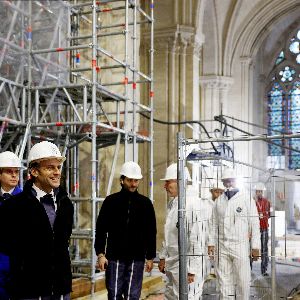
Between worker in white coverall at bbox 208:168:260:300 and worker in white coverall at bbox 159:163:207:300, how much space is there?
0.78 metres

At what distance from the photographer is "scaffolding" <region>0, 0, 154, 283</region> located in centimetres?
788

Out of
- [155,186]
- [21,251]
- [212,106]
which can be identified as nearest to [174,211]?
[21,251]

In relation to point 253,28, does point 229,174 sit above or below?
below

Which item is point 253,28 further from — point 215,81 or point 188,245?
point 188,245

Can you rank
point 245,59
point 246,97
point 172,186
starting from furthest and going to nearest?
point 246,97 → point 245,59 → point 172,186

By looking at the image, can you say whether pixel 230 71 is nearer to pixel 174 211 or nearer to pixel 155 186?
pixel 155 186

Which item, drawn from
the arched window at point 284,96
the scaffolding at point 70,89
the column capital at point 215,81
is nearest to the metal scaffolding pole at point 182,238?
the scaffolding at point 70,89

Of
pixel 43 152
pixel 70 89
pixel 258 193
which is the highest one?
pixel 70 89

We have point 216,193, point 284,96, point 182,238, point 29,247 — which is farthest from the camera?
point 284,96

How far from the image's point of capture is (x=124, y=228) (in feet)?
18.6

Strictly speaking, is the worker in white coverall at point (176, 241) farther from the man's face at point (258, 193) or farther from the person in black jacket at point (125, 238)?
the man's face at point (258, 193)

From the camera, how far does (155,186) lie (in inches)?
531

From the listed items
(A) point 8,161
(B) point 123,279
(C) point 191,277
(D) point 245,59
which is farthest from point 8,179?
(D) point 245,59

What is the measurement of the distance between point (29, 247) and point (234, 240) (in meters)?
3.87
